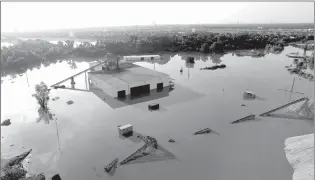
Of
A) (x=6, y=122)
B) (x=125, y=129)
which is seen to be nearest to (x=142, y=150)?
(x=125, y=129)

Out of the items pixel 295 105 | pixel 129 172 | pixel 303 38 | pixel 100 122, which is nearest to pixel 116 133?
pixel 100 122

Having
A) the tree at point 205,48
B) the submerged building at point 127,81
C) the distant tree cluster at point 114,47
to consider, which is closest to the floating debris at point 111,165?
the submerged building at point 127,81

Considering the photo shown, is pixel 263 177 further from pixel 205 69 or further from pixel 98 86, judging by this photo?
pixel 205 69

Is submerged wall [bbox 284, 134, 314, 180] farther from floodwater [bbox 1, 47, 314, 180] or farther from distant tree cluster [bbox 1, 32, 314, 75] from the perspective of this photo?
distant tree cluster [bbox 1, 32, 314, 75]

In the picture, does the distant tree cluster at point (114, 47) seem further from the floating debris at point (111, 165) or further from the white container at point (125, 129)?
the floating debris at point (111, 165)

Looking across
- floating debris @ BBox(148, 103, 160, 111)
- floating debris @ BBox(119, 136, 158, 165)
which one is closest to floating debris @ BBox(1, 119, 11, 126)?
floating debris @ BBox(119, 136, 158, 165)

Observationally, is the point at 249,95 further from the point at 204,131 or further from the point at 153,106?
the point at 153,106
